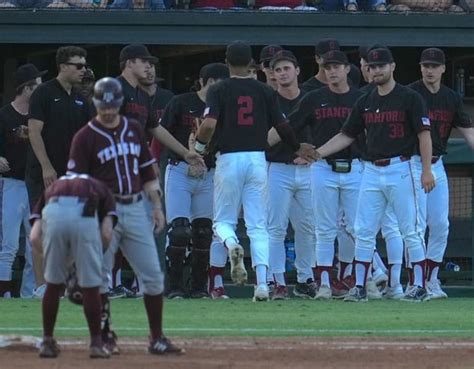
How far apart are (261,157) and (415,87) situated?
2086 millimetres

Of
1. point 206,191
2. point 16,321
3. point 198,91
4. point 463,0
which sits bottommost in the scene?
point 16,321

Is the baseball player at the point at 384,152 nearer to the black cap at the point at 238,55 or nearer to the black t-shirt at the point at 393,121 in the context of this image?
the black t-shirt at the point at 393,121

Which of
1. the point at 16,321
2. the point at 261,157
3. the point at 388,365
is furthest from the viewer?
the point at 261,157

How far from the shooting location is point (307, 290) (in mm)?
12430

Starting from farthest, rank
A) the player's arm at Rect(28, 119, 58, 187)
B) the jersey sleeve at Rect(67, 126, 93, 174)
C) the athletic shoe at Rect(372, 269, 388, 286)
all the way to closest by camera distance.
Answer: the athletic shoe at Rect(372, 269, 388, 286), the player's arm at Rect(28, 119, 58, 187), the jersey sleeve at Rect(67, 126, 93, 174)

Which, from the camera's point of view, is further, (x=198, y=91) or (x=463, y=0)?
(x=463, y=0)

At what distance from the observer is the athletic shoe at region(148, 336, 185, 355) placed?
7.97 meters

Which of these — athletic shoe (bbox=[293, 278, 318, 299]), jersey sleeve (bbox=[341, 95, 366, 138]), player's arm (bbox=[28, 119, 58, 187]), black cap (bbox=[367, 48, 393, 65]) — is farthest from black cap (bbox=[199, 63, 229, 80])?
athletic shoe (bbox=[293, 278, 318, 299])

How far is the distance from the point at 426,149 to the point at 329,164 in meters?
1.09

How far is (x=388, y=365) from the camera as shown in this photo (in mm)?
7750

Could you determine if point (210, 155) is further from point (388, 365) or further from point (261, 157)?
point (388, 365)

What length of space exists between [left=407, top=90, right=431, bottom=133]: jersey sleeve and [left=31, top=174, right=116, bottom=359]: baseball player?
4.39 meters

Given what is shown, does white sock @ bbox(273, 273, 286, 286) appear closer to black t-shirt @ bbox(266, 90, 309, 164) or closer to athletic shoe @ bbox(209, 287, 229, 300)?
athletic shoe @ bbox(209, 287, 229, 300)

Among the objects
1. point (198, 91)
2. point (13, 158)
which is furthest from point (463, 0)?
point (13, 158)
